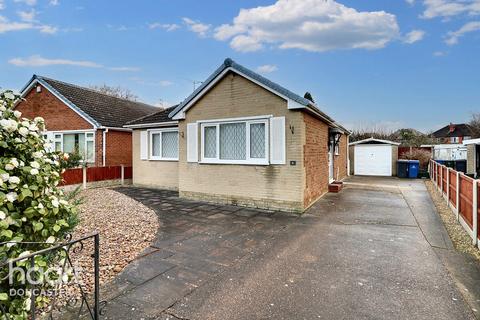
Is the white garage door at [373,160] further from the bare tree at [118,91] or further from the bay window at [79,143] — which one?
the bare tree at [118,91]

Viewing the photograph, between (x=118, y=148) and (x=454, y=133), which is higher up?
(x=454, y=133)

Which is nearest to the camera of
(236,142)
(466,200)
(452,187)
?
(466,200)

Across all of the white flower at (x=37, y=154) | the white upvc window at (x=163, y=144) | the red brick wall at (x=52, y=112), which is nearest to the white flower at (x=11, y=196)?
the white flower at (x=37, y=154)

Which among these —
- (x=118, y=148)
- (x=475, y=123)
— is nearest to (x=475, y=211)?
(x=118, y=148)

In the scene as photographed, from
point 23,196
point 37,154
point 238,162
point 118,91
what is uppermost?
point 118,91

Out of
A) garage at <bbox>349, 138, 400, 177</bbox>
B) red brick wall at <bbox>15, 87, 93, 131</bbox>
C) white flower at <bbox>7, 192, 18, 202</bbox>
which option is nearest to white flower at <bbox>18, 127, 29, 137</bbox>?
white flower at <bbox>7, 192, 18, 202</bbox>

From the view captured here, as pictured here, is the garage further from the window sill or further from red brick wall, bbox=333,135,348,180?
the window sill

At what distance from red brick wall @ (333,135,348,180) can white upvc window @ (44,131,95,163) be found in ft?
47.4

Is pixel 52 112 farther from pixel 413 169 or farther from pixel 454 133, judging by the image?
pixel 454 133

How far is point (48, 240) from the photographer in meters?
2.50

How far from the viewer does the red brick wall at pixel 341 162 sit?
15.3 m

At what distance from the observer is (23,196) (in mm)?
2285

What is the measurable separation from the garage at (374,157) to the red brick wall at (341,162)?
2.11 meters

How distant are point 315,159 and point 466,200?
4.33 metres
